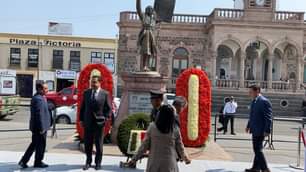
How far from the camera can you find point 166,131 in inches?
210

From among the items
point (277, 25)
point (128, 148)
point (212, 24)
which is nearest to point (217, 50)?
point (212, 24)

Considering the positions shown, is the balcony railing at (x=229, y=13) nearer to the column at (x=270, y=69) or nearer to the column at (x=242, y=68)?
the column at (x=242, y=68)

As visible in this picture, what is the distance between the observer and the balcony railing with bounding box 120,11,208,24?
123 feet

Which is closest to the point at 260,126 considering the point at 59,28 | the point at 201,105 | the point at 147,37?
the point at 201,105

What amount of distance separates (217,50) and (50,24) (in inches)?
942

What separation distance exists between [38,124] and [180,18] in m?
30.1

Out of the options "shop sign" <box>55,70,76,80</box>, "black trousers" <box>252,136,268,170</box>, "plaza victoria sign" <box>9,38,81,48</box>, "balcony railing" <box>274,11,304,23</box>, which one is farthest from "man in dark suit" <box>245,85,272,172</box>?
"plaza victoria sign" <box>9,38,81,48</box>

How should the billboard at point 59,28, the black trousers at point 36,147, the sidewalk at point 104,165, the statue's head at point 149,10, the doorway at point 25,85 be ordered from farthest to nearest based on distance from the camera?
1. the billboard at point 59,28
2. the doorway at point 25,85
3. the statue's head at point 149,10
4. the sidewalk at point 104,165
5. the black trousers at point 36,147

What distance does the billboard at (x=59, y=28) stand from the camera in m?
51.5

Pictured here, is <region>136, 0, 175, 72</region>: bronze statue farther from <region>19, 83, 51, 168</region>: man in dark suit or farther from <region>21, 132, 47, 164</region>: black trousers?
<region>21, 132, 47, 164</region>: black trousers

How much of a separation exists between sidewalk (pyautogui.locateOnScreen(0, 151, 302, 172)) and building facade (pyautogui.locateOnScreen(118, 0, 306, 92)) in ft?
81.1

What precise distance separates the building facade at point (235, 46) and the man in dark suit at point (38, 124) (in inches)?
1042

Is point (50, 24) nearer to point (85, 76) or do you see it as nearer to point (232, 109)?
point (232, 109)

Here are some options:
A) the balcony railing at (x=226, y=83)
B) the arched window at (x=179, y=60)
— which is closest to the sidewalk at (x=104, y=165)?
the balcony railing at (x=226, y=83)
